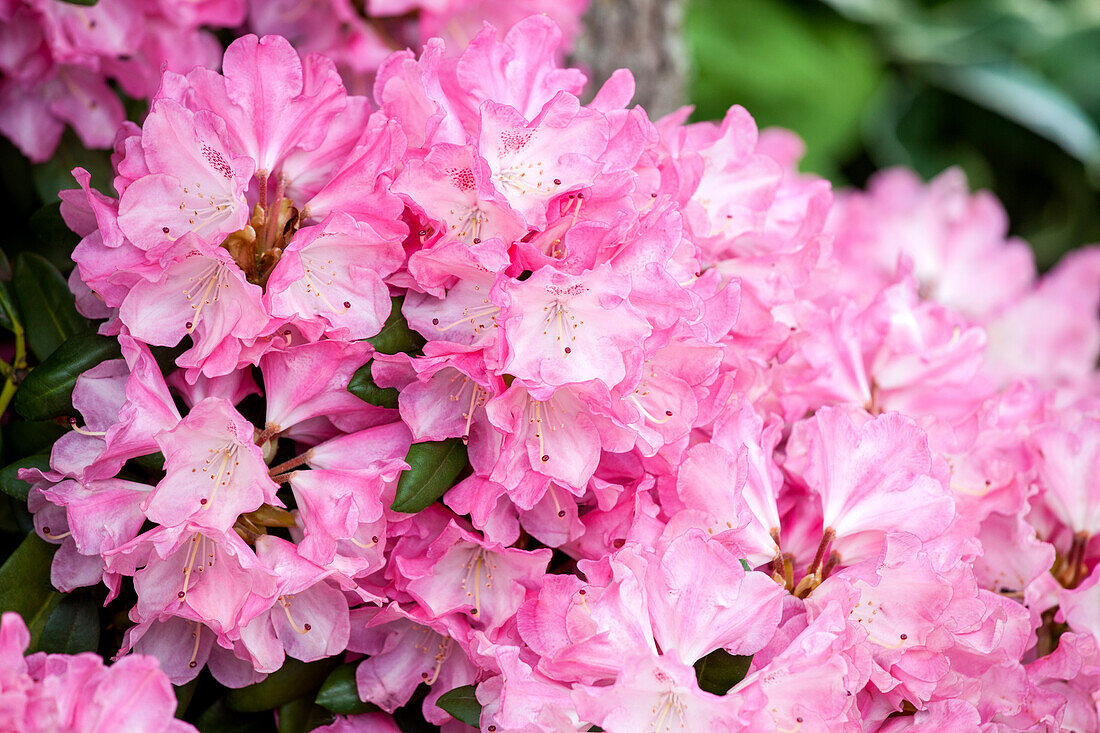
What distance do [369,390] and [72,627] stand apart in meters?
0.28

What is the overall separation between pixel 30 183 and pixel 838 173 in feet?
6.13

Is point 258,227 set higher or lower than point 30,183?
higher

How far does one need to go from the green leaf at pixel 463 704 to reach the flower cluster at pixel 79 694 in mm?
176

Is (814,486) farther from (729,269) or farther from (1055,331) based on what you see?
(1055,331)

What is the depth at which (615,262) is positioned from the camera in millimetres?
649

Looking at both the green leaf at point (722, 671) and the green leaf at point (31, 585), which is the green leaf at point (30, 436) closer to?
the green leaf at point (31, 585)

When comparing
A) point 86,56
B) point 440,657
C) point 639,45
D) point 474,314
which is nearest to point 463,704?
point 440,657

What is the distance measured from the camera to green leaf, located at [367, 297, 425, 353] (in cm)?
67

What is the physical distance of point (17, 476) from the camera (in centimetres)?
69

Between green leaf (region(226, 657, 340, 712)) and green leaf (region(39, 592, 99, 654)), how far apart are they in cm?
11

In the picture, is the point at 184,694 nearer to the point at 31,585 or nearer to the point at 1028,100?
the point at 31,585

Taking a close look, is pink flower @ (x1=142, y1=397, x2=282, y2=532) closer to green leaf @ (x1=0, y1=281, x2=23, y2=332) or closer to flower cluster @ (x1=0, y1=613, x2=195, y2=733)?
flower cluster @ (x1=0, y1=613, x2=195, y2=733)

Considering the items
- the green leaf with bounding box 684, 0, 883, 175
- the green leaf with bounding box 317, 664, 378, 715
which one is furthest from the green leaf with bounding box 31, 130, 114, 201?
the green leaf with bounding box 684, 0, 883, 175

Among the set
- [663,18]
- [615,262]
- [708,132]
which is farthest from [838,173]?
[615,262]
